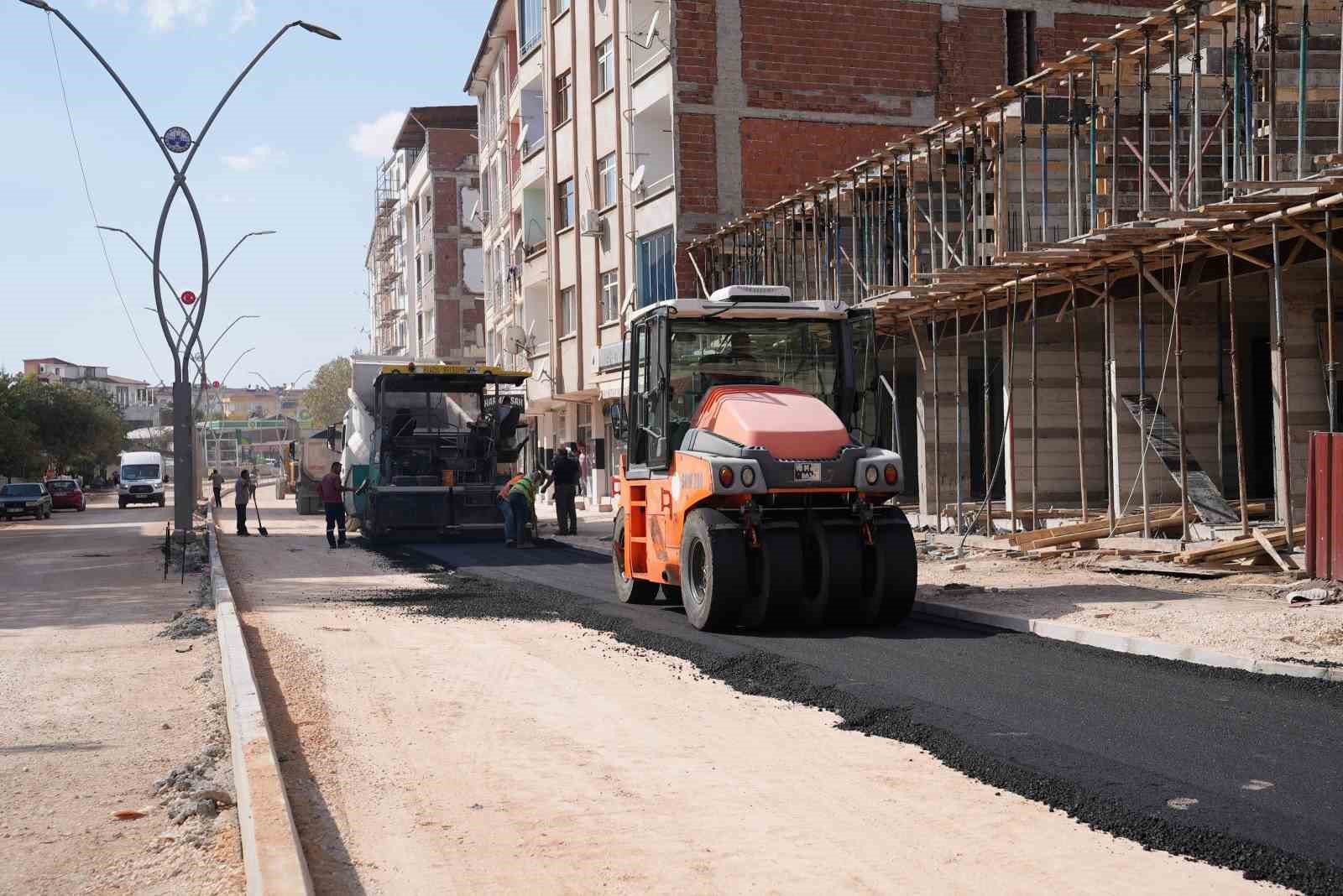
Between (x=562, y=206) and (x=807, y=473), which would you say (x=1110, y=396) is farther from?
(x=562, y=206)

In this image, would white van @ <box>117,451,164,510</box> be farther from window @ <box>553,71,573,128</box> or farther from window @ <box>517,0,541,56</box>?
window @ <box>553,71,573,128</box>

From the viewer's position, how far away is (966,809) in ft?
20.7

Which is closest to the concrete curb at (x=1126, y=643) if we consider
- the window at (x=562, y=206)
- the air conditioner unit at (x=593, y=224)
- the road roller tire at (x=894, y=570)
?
the road roller tire at (x=894, y=570)

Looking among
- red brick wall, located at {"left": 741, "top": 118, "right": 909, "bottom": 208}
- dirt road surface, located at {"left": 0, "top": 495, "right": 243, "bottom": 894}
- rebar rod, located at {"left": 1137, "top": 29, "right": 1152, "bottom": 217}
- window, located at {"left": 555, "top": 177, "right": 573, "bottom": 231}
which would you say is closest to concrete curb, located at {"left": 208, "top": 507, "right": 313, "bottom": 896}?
dirt road surface, located at {"left": 0, "top": 495, "right": 243, "bottom": 894}

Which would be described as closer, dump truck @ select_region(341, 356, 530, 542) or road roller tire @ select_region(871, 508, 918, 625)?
road roller tire @ select_region(871, 508, 918, 625)

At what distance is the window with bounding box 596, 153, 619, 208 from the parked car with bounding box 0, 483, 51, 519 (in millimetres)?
28146

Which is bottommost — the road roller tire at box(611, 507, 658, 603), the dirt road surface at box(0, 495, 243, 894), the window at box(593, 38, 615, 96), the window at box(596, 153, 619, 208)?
the dirt road surface at box(0, 495, 243, 894)

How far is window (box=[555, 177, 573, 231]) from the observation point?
43.1 metres

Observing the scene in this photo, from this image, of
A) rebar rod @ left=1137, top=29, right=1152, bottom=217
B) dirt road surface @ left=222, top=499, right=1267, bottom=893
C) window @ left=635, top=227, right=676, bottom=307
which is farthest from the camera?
window @ left=635, top=227, right=676, bottom=307

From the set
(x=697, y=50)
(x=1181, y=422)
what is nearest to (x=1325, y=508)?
(x=1181, y=422)

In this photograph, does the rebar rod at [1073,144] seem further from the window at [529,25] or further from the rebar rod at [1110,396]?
the window at [529,25]

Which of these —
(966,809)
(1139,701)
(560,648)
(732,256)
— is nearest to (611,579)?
(560,648)

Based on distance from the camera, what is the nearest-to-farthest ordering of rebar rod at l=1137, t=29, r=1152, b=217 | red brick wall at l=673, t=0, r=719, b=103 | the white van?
rebar rod at l=1137, t=29, r=1152, b=217 < red brick wall at l=673, t=0, r=719, b=103 < the white van

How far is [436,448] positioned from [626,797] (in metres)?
21.2
